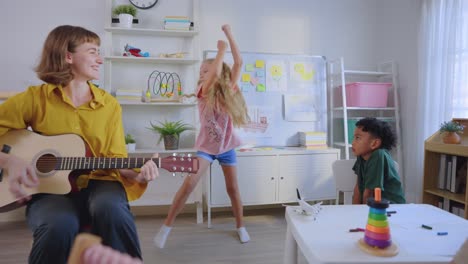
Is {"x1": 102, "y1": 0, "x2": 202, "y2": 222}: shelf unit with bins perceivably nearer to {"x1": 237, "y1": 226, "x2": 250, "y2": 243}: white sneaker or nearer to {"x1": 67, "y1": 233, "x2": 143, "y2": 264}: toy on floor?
{"x1": 237, "y1": 226, "x2": 250, "y2": 243}: white sneaker

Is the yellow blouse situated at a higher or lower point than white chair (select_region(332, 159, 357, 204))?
higher

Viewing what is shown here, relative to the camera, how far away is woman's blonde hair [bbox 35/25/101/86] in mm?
1309

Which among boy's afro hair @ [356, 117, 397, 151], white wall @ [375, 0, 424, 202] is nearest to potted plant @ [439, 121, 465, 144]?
white wall @ [375, 0, 424, 202]

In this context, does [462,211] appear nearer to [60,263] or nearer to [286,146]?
[286,146]

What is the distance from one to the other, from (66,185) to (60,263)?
31 cm

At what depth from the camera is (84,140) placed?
1271 millimetres

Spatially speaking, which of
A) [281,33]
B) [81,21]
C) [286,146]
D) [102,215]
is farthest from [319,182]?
[81,21]

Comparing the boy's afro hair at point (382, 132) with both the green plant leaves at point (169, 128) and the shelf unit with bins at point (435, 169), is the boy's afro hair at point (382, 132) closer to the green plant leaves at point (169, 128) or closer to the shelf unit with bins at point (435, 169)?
the shelf unit with bins at point (435, 169)

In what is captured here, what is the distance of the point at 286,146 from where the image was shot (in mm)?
3055

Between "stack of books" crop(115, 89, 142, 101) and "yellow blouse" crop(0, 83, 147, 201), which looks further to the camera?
"stack of books" crop(115, 89, 142, 101)

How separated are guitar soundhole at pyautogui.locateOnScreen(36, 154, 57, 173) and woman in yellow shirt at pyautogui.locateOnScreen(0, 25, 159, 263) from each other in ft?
0.30

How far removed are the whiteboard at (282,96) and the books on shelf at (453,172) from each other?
3.62 ft

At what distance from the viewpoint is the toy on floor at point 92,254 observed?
0.41 meters

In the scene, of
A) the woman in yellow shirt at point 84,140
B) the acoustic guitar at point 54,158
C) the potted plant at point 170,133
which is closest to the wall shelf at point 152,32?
the potted plant at point 170,133
